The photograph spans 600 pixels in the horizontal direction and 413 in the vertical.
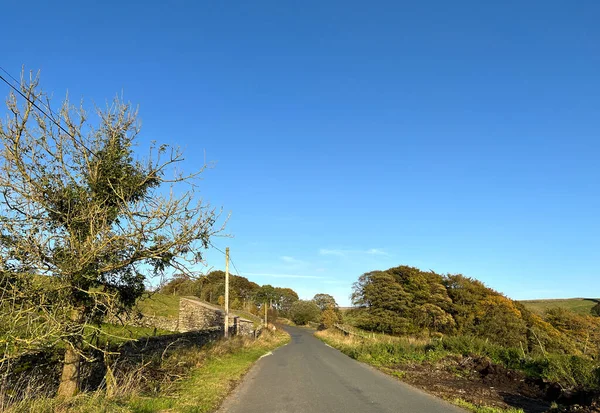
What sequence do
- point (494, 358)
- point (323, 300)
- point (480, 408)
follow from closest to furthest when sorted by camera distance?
point (480, 408), point (494, 358), point (323, 300)

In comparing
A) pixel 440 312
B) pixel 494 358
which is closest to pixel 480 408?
pixel 494 358

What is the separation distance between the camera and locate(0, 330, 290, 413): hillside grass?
698 centimetres

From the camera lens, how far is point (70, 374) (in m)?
8.31

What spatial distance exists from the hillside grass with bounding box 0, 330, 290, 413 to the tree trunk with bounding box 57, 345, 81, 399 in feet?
2.03

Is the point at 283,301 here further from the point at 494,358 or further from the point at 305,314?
the point at 494,358

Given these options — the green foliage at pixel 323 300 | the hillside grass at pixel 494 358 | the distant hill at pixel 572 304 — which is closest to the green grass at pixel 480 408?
the hillside grass at pixel 494 358

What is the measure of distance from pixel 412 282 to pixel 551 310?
2650 centimetres

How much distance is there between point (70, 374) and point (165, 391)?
2534 millimetres

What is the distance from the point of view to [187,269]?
949cm

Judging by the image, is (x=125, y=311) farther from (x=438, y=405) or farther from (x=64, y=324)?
(x=438, y=405)

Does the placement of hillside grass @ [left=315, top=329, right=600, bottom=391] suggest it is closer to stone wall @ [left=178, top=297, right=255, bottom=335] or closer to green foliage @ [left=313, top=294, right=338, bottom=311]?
stone wall @ [left=178, top=297, right=255, bottom=335]

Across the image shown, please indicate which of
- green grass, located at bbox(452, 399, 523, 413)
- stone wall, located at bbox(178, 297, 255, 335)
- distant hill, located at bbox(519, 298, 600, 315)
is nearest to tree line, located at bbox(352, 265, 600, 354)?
distant hill, located at bbox(519, 298, 600, 315)

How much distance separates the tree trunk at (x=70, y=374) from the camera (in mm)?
8219

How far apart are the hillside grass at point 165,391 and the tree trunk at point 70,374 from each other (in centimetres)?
62
